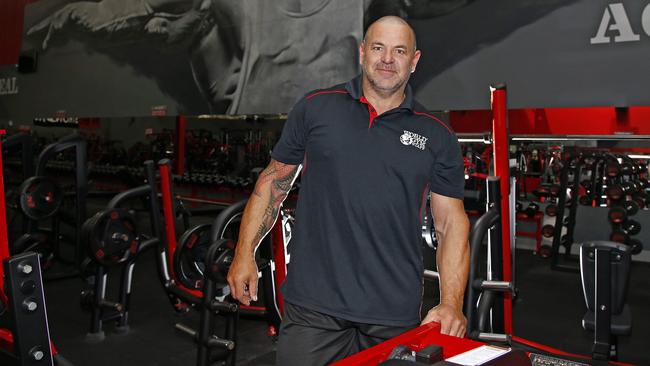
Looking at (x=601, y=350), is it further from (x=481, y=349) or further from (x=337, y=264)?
(x=481, y=349)

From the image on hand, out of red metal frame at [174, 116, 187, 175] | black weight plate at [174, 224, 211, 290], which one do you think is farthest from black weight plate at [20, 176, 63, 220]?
red metal frame at [174, 116, 187, 175]

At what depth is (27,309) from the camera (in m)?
1.78

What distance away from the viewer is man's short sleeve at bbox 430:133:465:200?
1.72m

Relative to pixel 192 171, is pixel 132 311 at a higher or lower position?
lower

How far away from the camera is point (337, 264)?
167cm

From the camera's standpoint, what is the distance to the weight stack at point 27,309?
1.75 m

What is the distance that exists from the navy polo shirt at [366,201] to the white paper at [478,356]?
0.64 meters

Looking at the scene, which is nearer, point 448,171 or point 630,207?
point 448,171

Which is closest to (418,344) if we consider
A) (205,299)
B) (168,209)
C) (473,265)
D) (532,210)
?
(473,265)

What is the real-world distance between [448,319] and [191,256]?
2628mm

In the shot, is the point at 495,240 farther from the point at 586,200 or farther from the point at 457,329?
the point at 586,200

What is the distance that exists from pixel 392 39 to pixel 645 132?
6208mm

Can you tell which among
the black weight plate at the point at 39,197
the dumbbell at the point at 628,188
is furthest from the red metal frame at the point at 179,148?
the dumbbell at the point at 628,188

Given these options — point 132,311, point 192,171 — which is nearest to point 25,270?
point 132,311
